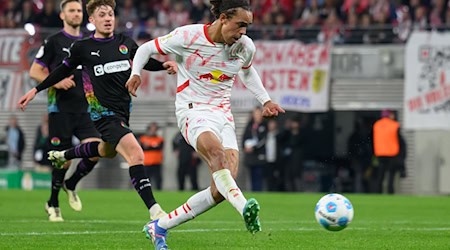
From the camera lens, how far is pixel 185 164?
1069 inches

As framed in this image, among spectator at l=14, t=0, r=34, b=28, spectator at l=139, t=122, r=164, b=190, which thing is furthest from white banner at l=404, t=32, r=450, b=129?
spectator at l=14, t=0, r=34, b=28

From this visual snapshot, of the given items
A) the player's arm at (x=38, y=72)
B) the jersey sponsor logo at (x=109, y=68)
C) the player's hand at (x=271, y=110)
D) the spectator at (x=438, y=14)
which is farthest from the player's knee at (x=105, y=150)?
the spectator at (x=438, y=14)

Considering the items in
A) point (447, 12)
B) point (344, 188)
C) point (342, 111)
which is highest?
point (447, 12)

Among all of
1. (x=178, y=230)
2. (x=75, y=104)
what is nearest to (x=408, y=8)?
(x=75, y=104)

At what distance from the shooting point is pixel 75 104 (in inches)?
557

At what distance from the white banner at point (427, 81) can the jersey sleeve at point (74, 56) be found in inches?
566

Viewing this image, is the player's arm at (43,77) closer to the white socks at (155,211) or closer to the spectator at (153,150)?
the white socks at (155,211)

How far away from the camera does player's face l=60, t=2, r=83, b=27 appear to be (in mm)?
13961

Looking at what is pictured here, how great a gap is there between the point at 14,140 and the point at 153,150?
3.81 metres

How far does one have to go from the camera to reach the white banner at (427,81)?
25.4m

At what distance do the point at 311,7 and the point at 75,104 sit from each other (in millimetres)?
13490

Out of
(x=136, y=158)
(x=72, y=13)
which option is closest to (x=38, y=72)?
(x=72, y=13)

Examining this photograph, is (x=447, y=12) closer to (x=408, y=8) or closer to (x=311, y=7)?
(x=408, y=8)

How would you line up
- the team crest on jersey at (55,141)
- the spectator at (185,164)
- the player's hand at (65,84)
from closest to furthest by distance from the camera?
the player's hand at (65,84) → the team crest on jersey at (55,141) → the spectator at (185,164)
